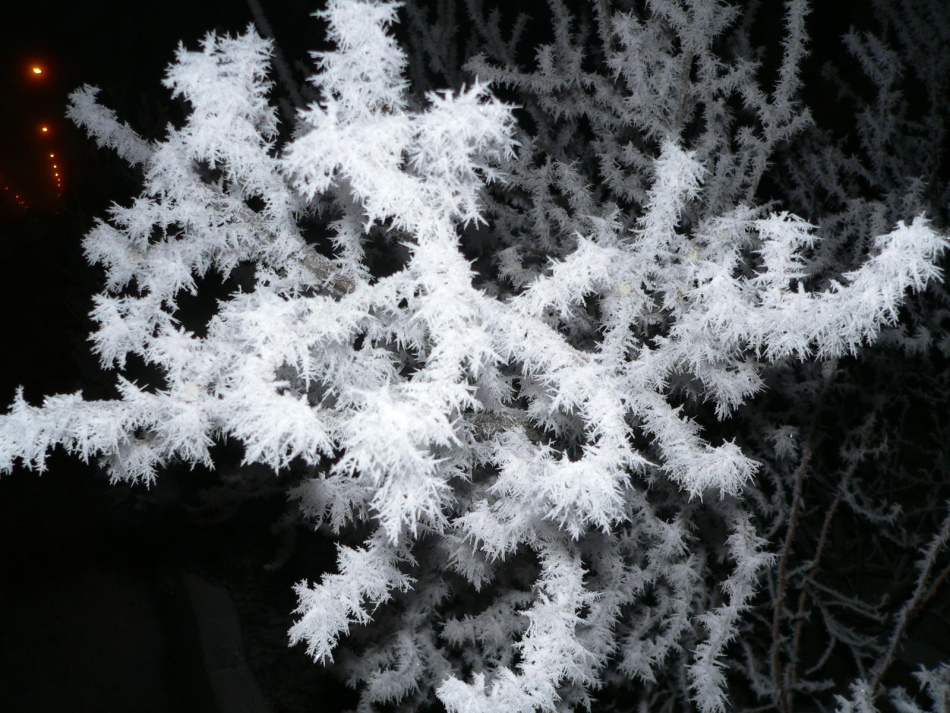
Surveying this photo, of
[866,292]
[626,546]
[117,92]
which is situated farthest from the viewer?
[117,92]

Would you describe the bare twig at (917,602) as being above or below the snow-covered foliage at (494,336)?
below

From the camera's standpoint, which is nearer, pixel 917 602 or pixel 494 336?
pixel 494 336

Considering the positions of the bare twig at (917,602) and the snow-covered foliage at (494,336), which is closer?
the snow-covered foliage at (494,336)

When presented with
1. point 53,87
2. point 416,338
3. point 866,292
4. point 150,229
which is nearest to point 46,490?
point 53,87

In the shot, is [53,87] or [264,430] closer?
[264,430]

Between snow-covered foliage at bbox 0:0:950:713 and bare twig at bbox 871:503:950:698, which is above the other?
snow-covered foliage at bbox 0:0:950:713

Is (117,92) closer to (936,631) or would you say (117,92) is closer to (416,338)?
(416,338)

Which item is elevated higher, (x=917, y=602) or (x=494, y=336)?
(x=494, y=336)

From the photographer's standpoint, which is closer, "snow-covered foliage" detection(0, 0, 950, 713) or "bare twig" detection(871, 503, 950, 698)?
"snow-covered foliage" detection(0, 0, 950, 713)
